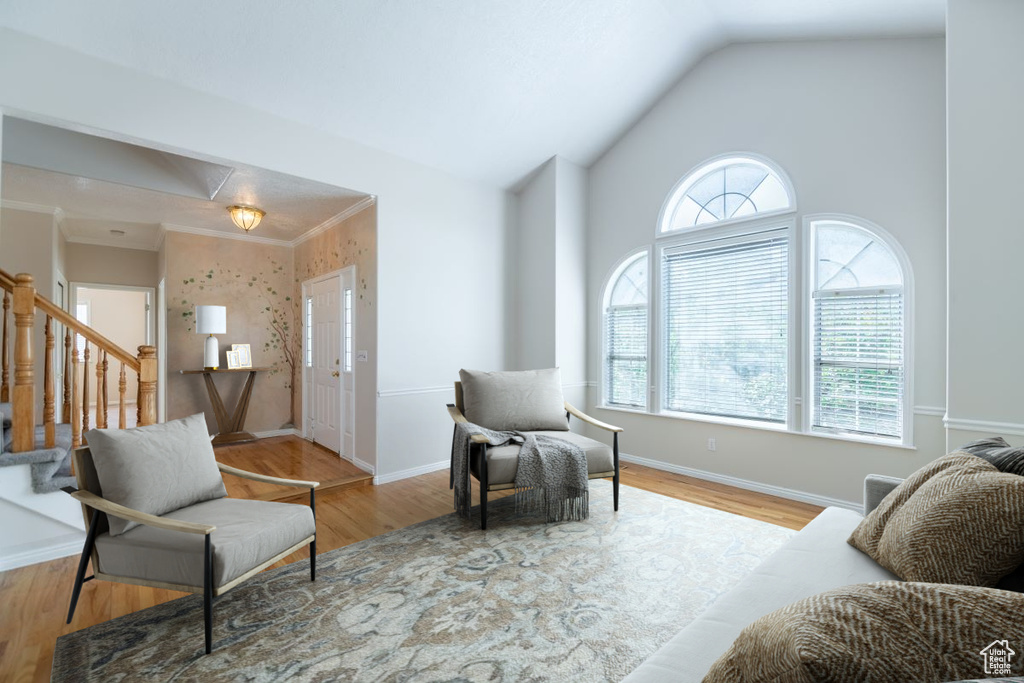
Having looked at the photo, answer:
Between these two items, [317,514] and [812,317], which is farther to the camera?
[812,317]

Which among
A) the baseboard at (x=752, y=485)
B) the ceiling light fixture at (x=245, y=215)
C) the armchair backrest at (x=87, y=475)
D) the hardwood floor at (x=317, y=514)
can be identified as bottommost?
the hardwood floor at (x=317, y=514)

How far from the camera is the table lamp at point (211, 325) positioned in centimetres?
495

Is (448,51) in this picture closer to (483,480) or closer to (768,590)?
(483,480)

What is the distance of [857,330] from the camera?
3383 mm

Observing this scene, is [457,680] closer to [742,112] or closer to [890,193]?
[890,193]

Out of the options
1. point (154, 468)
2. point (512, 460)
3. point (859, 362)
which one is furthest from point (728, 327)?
point (154, 468)

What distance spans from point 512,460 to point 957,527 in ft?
7.01

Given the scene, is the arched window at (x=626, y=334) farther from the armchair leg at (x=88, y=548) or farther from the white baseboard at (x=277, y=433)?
the armchair leg at (x=88, y=548)

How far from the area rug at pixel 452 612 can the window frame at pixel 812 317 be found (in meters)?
1.00

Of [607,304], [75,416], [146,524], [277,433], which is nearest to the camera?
[146,524]

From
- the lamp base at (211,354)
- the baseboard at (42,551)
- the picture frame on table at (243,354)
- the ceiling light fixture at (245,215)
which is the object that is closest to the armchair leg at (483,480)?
the baseboard at (42,551)

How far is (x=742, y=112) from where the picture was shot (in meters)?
3.89

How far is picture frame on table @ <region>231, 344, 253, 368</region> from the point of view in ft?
18.1

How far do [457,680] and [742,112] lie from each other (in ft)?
14.3
